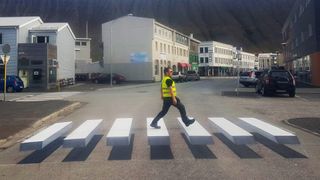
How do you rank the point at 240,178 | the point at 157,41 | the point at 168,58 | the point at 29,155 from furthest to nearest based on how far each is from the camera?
the point at 168,58 → the point at 157,41 → the point at 29,155 → the point at 240,178

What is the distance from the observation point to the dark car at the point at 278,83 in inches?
1005

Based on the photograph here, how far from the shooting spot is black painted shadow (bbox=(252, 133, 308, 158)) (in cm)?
816

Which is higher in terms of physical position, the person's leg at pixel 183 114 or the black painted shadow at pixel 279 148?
the person's leg at pixel 183 114

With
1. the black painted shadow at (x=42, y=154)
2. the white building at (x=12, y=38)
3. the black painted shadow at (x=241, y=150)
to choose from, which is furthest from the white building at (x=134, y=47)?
the black painted shadow at (x=241, y=150)

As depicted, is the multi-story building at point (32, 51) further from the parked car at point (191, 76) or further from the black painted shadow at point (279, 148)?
the black painted shadow at point (279, 148)

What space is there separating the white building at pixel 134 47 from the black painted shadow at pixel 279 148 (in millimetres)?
55307

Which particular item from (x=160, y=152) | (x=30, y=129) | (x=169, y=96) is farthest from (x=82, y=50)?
(x=160, y=152)

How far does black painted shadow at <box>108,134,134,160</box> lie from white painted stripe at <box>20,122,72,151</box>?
155 cm

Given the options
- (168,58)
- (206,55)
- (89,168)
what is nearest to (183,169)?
(89,168)

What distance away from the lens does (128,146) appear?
9.27 meters

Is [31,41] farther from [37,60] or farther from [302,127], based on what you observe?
[302,127]

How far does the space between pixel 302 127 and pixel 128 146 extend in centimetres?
524

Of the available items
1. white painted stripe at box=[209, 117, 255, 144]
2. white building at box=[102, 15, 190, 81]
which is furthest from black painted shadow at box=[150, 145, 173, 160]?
white building at box=[102, 15, 190, 81]

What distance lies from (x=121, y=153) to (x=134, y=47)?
5859 cm
